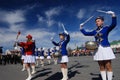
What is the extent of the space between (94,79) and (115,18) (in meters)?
3.33

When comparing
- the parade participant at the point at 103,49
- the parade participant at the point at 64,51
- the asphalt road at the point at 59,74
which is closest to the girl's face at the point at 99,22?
the parade participant at the point at 103,49

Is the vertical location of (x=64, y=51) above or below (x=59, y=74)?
above

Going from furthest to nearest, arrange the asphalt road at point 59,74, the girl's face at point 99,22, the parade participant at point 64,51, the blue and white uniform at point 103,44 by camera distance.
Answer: the asphalt road at point 59,74
the parade participant at point 64,51
the girl's face at point 99,22
the blue and white uniform at point 103,44

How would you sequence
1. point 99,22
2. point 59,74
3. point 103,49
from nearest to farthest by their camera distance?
point 103,49, point 99,22, point 59,74

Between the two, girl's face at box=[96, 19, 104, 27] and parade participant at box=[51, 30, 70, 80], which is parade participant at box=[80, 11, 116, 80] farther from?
parade participant at box=[51, 30, 70, 80]

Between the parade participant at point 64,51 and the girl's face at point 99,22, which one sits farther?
the parade participant at point 64,51

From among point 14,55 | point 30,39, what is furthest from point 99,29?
point 14,55

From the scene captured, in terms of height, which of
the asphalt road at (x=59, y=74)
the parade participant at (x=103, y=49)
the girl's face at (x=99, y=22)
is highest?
the girl's face at (x=99, y=22)

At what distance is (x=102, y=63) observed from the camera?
800cm

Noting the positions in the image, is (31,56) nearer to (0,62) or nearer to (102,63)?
→ (102,63)

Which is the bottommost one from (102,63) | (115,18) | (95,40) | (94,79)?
(94,79)

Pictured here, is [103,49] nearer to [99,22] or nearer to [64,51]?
[99,22]

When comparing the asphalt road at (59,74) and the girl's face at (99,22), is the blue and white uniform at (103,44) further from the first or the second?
the asphalt road at (59,74)

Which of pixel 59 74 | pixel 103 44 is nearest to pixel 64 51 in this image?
pixel 59 74
